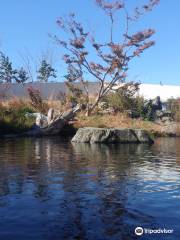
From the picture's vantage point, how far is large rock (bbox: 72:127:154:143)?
1955cm

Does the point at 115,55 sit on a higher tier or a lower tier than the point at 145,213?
higher

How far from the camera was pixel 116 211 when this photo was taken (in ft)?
21.2

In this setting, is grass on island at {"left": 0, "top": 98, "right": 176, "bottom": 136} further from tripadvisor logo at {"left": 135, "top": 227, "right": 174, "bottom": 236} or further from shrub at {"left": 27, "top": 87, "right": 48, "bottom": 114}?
tripadvisor logo at {"left": 135, "top": 227, "right": 174, "bottom": 236}

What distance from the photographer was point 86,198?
7266 millimetres

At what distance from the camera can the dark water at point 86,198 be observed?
557cm

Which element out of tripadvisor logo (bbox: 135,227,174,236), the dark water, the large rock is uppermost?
the large rock

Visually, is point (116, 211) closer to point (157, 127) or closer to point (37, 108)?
point (157, 127)

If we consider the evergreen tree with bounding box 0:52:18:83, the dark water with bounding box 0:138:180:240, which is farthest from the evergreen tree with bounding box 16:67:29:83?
the dark water with bounding box 0:138:180:240

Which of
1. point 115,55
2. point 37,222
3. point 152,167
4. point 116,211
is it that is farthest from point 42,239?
point 115,55

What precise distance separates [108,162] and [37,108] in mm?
17325

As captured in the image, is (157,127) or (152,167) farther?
(157,127)

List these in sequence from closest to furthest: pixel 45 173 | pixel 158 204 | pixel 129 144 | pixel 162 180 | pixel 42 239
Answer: pixel 42 239
pixel 158 204
pixel 162 180
pixel 45 173
pixel 129 144

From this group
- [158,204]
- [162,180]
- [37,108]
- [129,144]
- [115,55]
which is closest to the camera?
[158,204]

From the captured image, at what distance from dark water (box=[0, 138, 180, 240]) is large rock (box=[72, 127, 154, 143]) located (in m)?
7.21
